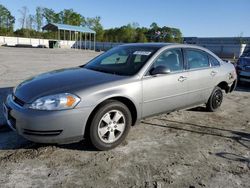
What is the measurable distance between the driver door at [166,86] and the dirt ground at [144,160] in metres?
0.46

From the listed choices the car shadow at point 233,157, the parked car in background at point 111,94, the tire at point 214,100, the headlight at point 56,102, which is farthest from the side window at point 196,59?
the headlight at point 56,102

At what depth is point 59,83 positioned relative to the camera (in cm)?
430

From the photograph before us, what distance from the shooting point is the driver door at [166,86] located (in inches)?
189

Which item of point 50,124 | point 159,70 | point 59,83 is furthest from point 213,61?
point 50,124

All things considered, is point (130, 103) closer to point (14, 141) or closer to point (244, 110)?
point (14, 141)

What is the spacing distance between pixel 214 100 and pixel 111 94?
3.13 metres

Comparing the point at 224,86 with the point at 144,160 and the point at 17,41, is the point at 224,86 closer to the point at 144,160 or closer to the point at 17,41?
the point at 144,160

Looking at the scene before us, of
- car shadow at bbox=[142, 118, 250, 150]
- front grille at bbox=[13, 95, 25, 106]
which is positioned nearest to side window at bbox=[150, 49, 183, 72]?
car shadow at bbox=[142, 118, 250, 150]

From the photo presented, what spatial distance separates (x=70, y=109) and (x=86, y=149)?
75 centimetres

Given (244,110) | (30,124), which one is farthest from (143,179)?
(244,110)

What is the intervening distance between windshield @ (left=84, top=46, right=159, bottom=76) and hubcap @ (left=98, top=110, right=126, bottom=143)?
763mm

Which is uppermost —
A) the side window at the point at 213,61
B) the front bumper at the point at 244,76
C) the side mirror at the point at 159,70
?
the side window at the point at 213,61

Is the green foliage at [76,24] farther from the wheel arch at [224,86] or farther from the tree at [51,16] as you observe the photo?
the wheel arch at [224,86]

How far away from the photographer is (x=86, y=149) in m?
4.29
